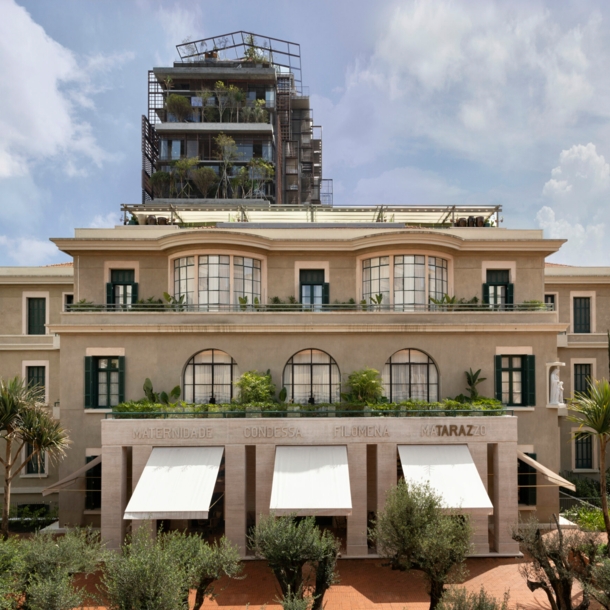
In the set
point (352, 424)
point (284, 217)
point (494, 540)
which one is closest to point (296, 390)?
point (352, 424)

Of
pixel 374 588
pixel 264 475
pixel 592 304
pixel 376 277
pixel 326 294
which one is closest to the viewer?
pixel 374 588

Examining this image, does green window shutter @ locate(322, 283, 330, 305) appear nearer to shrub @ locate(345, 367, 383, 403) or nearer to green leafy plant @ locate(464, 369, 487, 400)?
shrub @ locate(345, 367, 383, 403)

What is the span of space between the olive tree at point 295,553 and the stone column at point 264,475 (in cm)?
449

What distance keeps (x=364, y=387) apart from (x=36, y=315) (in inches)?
784

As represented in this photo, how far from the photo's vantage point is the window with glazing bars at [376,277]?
25.4 m

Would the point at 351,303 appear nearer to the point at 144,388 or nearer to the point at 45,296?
the point at 144,388

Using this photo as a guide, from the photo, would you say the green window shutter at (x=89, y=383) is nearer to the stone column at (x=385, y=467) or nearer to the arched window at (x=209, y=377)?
the arched window at (x=209, y=377)

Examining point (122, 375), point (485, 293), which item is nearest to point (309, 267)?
point (485, 293)

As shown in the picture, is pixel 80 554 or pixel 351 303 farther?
pixel 351 303

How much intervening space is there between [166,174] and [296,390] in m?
40.8

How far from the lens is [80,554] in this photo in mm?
15273

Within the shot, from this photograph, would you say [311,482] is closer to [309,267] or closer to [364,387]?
[364,387]

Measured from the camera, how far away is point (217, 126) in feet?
200

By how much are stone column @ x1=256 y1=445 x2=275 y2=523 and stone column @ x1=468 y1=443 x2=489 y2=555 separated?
7580mm
